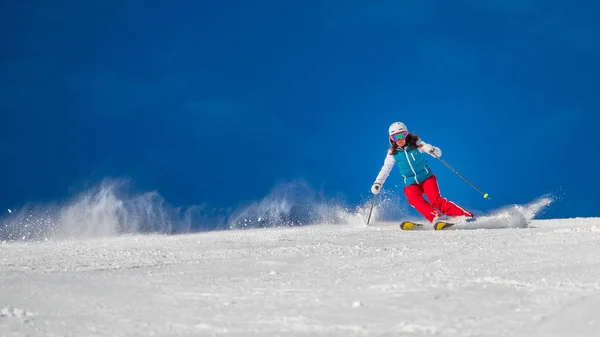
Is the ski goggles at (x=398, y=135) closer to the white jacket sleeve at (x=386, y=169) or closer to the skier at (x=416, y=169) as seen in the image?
the skier at (x=416, y=169)

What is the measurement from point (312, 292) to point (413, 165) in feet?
20.2

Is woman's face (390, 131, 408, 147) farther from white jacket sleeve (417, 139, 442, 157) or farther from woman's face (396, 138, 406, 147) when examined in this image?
white jacket sleeve (417, 139, 442, 157)

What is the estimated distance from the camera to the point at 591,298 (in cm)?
273

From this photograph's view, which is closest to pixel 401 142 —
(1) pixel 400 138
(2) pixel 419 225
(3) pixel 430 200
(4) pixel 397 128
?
(1) pixel 400 138

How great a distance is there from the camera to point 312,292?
2951 mm

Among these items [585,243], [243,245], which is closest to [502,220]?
[585,243]

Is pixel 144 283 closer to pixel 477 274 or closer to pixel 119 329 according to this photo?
pixel 119 329

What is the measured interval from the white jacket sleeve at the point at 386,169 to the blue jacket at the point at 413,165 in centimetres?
28

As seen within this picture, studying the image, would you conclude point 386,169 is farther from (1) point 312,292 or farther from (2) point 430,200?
(1) point 312,292

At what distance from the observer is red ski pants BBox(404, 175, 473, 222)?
855cm

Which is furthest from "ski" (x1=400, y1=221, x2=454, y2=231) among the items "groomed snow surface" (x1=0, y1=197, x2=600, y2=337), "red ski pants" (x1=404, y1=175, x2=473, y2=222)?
"groomed snow surface" (x1=0, y1=197, x2=600, y2=337)

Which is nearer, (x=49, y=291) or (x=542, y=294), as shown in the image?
(x=542, y=294)

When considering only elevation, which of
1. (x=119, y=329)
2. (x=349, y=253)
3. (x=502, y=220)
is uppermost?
(x=502, y=220)

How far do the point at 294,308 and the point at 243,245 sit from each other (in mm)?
2787
